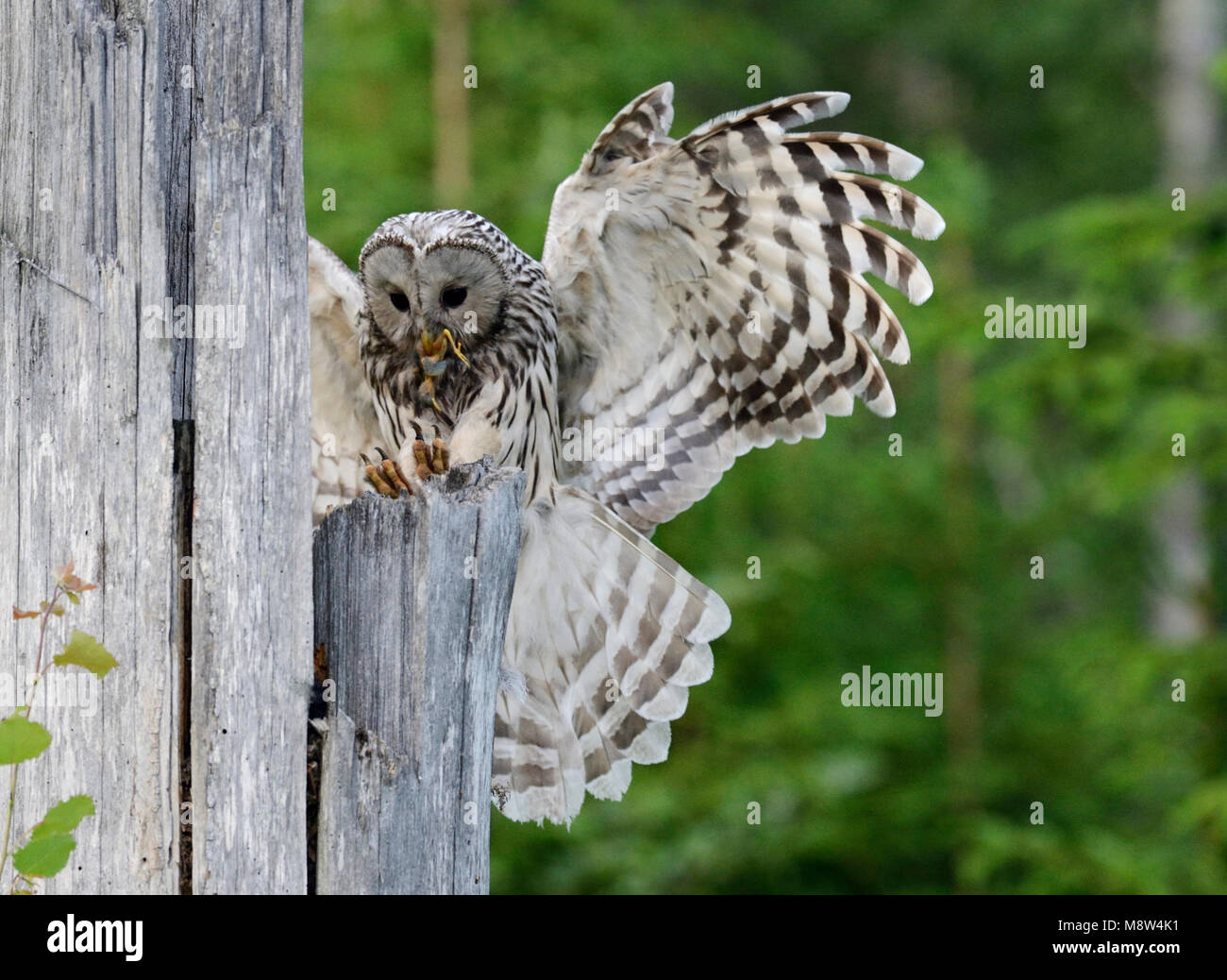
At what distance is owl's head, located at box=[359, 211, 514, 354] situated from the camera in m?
3.94

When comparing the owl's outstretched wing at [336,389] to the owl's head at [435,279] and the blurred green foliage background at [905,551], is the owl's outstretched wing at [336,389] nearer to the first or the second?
the owl's head at [435,279]

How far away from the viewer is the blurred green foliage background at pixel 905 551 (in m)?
6.33

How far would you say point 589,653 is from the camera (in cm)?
401

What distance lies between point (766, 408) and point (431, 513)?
156 cm

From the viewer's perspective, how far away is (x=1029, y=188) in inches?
571

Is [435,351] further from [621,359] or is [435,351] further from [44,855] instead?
[44,855]

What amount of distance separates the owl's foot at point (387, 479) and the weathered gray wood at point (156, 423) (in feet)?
3.25

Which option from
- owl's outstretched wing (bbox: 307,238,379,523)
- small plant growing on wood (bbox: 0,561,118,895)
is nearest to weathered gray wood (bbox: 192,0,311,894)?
small plant growing on wood (bbox: 0,561,118,895)

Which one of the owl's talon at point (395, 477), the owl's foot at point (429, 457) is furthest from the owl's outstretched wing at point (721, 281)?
the owl's talon at point (395, 477)

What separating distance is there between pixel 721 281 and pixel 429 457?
92cm

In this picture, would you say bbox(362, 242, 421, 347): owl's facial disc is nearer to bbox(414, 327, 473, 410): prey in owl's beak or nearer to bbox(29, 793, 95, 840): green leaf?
bbox(414, 327, 473, 410): prey in owl's beak

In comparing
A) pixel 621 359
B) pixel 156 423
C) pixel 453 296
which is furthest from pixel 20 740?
pixel 621 359

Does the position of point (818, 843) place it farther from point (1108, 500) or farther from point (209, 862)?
point (209, 862)

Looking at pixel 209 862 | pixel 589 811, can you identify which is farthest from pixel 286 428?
pixel 589 811
